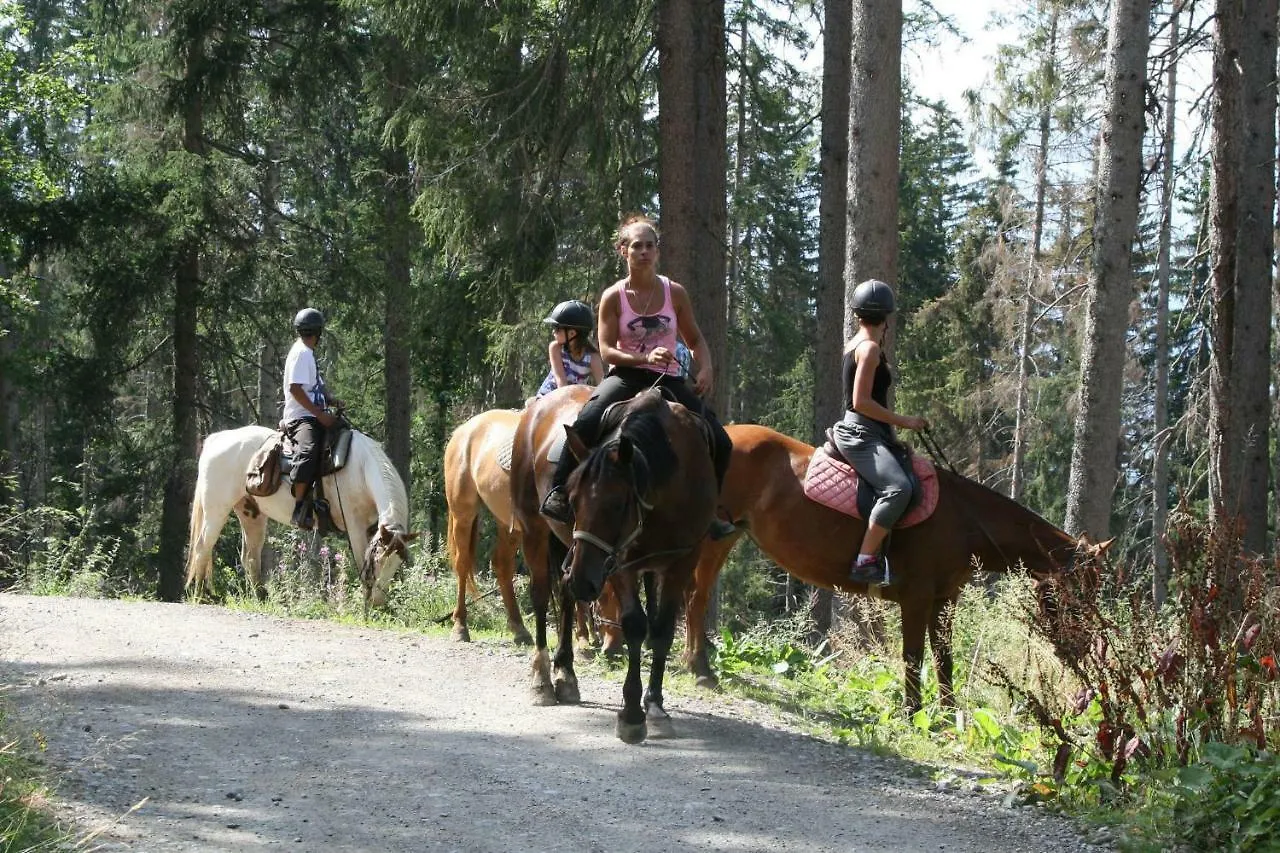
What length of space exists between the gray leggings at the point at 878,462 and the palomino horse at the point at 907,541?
0.32m

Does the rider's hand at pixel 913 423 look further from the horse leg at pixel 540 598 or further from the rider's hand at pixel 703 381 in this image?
the horse leg at pixel 540 598

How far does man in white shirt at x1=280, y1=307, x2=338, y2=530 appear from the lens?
13.3m

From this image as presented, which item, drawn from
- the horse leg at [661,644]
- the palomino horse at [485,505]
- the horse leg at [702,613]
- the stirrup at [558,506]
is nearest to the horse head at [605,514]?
the stirrup at [558,506]

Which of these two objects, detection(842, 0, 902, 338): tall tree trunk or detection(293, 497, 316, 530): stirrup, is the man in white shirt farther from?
detection(842, 0, 902, 338): tall tree trunk

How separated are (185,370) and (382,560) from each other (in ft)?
41.3

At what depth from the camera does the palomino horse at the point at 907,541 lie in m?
8.47

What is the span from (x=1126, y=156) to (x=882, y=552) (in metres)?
4.44

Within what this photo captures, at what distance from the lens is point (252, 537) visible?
51.2 feet

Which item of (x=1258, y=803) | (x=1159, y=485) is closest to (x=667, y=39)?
(x=1258, y=803)

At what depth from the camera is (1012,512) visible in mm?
8758

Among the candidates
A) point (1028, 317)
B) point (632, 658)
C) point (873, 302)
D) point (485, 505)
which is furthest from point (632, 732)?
point (1028, 317)

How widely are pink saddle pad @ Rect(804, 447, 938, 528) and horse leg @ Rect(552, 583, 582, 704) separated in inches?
69.8

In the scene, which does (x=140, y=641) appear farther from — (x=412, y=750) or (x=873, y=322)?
(x=873, y=322)

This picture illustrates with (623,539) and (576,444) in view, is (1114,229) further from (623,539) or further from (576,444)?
(623,539)
